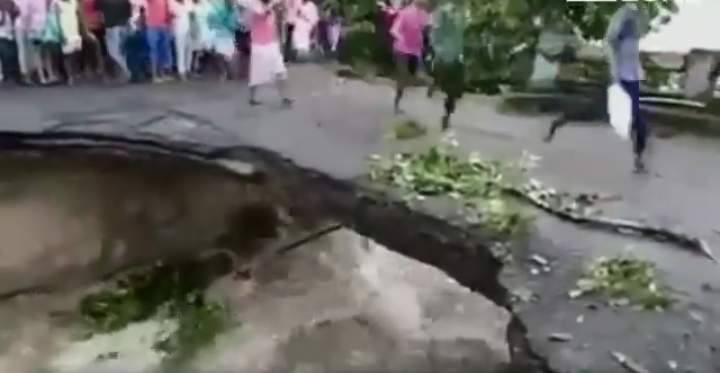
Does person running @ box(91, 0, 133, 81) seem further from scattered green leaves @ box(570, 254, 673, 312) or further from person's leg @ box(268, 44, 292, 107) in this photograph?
scattered green leaves @ box(570, 254, 673, 312)

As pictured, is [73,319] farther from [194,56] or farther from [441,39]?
A: [441,39]

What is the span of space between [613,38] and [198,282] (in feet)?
2.14

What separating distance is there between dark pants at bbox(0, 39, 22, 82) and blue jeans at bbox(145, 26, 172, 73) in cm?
Answer: 18

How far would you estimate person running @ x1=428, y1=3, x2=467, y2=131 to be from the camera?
4.44 feet

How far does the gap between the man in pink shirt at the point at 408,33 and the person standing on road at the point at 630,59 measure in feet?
0.79

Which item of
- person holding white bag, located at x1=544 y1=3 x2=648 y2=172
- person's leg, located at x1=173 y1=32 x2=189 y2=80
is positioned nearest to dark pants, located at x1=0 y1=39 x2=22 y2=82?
person's leg, located at x1=173 y1=32 x2=189 y2=80

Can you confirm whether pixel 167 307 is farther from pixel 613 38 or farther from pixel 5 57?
pixel 613 38

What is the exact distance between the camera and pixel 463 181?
1350 millimetres

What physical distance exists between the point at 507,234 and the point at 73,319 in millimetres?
619

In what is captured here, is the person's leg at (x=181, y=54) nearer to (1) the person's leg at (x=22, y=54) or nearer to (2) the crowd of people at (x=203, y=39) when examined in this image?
(2) the crowd of people at (x=203, y=39)

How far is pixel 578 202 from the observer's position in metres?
1.33

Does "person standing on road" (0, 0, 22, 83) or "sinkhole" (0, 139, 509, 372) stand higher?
"person standing on road" (0, 0, 22, 83)

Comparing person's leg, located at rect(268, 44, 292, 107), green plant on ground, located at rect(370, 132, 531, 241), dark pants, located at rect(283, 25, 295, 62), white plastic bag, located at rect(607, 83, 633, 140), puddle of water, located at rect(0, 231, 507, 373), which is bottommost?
puddle of water, located at rect(0, 231, 507, 373)

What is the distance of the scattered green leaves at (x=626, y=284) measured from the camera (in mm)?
1271
